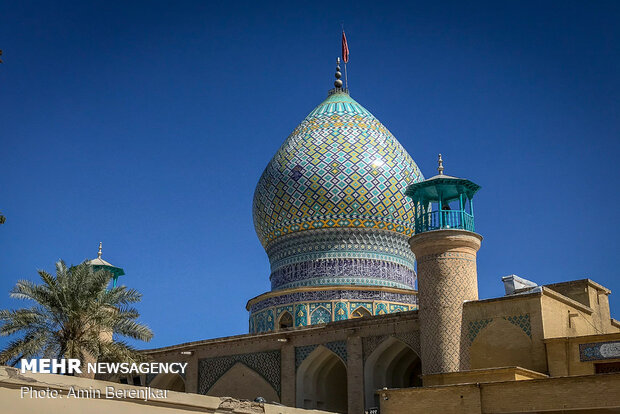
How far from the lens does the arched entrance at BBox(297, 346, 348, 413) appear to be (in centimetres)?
1773

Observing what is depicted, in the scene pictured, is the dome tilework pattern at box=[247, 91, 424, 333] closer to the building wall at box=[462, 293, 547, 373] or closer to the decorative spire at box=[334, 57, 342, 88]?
the decorative spire at box=[334, 57, 342, 88]

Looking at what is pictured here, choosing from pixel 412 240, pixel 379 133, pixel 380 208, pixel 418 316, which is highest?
pixel 379 133

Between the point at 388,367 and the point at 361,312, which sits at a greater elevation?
the point at 361,312

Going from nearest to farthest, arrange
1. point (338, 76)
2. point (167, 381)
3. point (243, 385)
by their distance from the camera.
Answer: point (243, 385) < point (167, 381) < point (338, 76)

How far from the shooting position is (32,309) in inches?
560

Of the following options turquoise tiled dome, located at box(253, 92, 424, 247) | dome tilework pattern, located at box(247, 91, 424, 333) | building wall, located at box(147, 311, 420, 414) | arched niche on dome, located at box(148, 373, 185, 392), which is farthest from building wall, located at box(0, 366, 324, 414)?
arched niche on dome, located at box(148, 373, 185, 392)

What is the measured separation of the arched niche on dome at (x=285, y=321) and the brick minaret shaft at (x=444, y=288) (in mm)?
5302

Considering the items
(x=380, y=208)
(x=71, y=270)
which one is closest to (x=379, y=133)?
(x=380, y=208)

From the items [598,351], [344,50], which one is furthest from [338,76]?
[598,351]

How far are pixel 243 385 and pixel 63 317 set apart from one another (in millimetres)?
5629

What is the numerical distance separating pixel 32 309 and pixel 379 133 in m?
10.8

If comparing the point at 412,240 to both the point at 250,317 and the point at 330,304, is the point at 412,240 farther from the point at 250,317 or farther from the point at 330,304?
the point at 250,317

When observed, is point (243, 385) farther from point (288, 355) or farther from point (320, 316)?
point (320, 316)

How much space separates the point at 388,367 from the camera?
1708 centimetres
